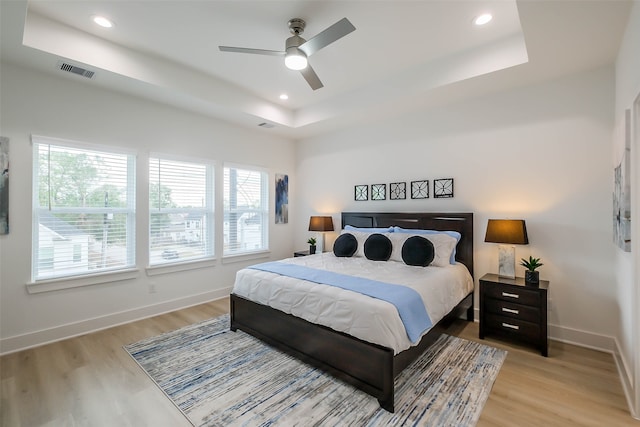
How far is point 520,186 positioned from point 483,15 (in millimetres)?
1880

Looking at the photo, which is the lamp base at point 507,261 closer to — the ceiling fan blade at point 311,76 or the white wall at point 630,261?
the white wall at point 630,261

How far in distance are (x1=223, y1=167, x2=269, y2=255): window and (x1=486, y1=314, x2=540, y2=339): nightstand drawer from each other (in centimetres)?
371

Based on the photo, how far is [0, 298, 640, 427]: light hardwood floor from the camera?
1948 millimetres

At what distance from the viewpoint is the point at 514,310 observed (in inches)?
116

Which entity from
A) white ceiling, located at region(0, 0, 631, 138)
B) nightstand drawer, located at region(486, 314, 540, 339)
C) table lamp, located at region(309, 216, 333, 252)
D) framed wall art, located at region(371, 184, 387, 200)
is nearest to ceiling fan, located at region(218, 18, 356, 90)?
white ceiling, located at region(0, 0, 631, 138)

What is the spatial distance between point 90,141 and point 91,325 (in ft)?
7.06

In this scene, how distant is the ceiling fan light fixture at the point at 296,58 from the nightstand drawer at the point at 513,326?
127 inches

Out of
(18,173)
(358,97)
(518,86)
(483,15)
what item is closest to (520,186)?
(518,86)

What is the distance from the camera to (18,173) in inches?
113

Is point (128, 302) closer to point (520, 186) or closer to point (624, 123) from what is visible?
point (520, 186)

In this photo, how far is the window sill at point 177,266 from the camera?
3851 mm

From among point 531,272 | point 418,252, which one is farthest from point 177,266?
point 531,272

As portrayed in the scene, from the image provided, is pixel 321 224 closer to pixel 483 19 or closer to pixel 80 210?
pixel 80 210

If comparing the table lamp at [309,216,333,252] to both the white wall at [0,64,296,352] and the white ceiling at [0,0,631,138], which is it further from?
the white ceiling at [0,0,631,138]
